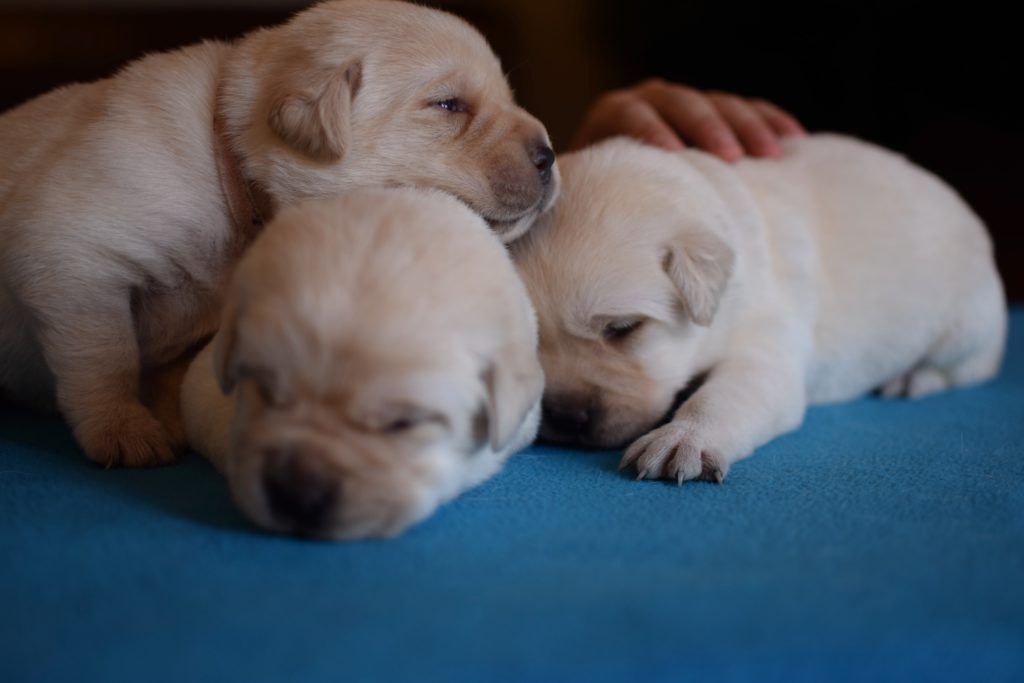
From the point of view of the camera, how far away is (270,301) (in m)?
2.12

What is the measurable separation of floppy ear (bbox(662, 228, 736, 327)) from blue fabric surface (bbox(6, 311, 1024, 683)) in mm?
602

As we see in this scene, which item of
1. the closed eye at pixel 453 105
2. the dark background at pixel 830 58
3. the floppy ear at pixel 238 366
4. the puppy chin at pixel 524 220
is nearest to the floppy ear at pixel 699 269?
the puppy chin at pixel 524 220

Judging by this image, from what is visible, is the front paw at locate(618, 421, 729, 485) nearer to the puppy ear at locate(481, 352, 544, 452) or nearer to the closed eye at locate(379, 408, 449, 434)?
the puppy ear at locate(481, 352, 544, 452)

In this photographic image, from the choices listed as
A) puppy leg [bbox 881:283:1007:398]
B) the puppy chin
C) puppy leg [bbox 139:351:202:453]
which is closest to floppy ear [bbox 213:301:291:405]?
puppy leg [bbox 139:351:202:453]

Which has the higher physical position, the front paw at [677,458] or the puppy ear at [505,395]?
the puppy ear at [505,395]

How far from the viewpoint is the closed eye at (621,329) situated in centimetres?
305

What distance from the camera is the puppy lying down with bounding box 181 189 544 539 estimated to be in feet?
6.77

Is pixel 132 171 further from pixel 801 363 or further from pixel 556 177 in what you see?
pixel 801 363

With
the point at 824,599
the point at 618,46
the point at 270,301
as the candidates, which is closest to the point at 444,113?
the point at 270,301

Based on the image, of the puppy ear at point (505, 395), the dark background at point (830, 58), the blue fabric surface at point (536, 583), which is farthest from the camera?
the dark background at point (830, 58)

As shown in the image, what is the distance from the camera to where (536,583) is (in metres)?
1.94

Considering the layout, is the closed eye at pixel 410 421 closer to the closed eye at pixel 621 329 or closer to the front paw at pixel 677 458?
the front paw at pixel 677 458

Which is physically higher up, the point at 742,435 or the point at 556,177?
the point at 556,177

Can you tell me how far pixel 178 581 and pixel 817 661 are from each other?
1.19 meters
